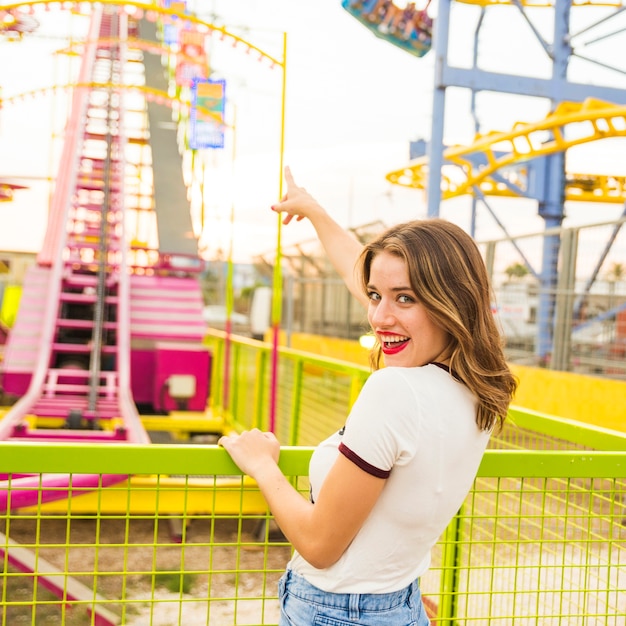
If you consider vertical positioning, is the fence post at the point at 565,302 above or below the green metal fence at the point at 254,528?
above

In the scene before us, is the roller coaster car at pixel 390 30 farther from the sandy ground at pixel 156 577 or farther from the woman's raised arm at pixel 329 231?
the woman's raised arm at pixel 329 231

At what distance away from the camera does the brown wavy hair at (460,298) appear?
133cm

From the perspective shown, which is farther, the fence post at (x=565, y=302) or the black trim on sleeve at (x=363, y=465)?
the fence post at (x=565, y=302)

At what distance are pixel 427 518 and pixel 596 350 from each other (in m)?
6.00

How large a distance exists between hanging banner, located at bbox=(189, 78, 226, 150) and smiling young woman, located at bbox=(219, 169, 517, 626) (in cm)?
535

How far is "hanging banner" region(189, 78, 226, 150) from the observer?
699 centimetres

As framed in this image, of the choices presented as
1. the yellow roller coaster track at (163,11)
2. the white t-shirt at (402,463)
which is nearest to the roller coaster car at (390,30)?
the yellow roller coaster track at (163,11)

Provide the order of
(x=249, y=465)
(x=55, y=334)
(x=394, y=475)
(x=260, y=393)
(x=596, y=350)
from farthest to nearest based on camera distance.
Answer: (x=55, y=334) < (x=596, y=350) < (x=260, y=393) < (x=249, y=465) < (x=394, y=475)

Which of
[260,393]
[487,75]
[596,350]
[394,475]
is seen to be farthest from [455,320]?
[487,75]

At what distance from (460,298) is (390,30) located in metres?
11.7

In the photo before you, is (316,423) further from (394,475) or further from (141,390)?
(394,475)

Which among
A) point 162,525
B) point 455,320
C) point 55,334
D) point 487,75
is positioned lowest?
point 162,525

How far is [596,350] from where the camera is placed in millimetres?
6883

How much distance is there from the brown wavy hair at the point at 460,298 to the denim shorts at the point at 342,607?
341 mm
